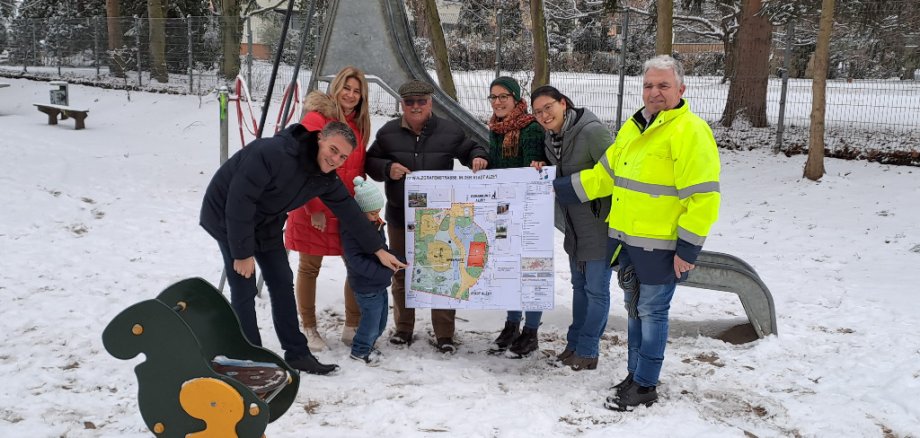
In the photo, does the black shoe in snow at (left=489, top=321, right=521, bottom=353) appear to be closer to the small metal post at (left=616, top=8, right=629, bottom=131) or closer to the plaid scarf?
the plaid scarf

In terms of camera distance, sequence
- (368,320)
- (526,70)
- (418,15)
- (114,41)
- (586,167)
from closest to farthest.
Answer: (586,167), (368,320), (526,70), (114,41), (418,15)

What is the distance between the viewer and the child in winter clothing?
4.23 metres

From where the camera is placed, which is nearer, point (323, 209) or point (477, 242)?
point (323, 209)

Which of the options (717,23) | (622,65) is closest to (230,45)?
(622,65)

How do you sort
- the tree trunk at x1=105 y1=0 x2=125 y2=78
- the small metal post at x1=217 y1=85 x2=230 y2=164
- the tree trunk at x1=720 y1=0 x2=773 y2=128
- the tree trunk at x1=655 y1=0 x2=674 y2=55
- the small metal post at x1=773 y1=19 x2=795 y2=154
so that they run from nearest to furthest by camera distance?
the small metal post at x1=217 y1=85 x2=230 y2=164 → the tree trunk at x1=655 y1=0 x2=674 y2=55 → the small metal post at x1=773 y1=19 x2=795 y2=154 → the tree trunk at x1=720 y1=0 x2=773 y2=128 → the tree trunk at x1=105 y1=0 x2=125 y2=78

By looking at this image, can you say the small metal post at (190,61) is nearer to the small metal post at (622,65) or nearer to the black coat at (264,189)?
the small metal post at (622,65)

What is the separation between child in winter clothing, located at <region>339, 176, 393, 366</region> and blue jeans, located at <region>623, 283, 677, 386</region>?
1.45m

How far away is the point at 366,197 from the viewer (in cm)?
427

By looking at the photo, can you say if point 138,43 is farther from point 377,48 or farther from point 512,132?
point 512,132

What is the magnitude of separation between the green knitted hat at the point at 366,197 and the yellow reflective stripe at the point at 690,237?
1740 mm

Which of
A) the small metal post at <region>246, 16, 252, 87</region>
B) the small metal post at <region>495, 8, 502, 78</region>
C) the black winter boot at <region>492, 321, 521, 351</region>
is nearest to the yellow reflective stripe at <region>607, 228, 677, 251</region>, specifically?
the black winter boot at <region>492, 321, 521, 351</region>

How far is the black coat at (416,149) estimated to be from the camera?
4441 millimetres

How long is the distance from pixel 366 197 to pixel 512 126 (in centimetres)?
98

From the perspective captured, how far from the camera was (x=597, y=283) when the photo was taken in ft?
13.9
